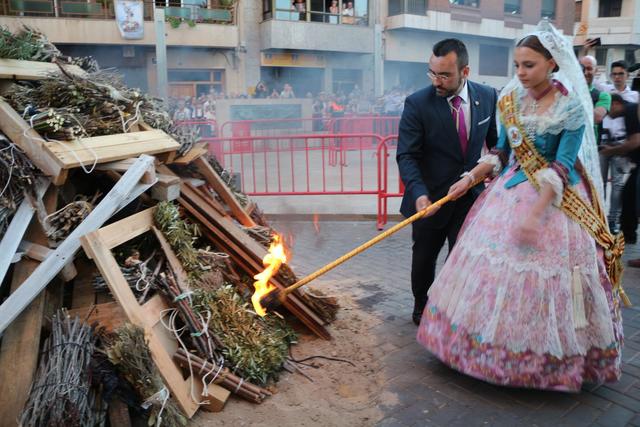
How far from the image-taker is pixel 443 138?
153 inches

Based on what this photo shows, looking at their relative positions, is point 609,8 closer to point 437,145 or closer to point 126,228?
point 437,145

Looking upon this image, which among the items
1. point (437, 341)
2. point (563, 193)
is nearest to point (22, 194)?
point (437, 341)

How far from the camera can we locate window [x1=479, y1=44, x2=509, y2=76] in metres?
32.1

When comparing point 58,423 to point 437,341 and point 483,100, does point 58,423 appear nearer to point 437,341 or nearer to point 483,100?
point 437,341

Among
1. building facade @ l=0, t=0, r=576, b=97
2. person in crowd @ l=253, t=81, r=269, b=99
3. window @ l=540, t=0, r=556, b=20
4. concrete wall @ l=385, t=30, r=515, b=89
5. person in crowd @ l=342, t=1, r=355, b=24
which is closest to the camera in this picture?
building facade @ l=0, t=0, r=576, b=97

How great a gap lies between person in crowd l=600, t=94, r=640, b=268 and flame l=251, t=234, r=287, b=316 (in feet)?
12.8

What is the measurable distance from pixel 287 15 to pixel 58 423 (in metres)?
25.7

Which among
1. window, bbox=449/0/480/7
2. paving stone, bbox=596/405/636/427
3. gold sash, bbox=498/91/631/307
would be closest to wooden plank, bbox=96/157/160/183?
gold sash, bbox=498/91/631/307

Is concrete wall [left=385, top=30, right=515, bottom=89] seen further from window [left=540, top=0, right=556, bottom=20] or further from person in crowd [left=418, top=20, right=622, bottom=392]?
person in crowd [left=418, top=20, right=622, bottom=392]

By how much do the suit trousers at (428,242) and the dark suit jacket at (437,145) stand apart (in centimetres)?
4

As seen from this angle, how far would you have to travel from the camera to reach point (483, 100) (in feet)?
13.0

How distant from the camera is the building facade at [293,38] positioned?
72.3 feet

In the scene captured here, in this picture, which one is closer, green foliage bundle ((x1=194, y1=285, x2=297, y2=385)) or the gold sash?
the gold sash

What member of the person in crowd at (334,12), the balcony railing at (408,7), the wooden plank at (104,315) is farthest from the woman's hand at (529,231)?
the balcony railing at (408,7)
